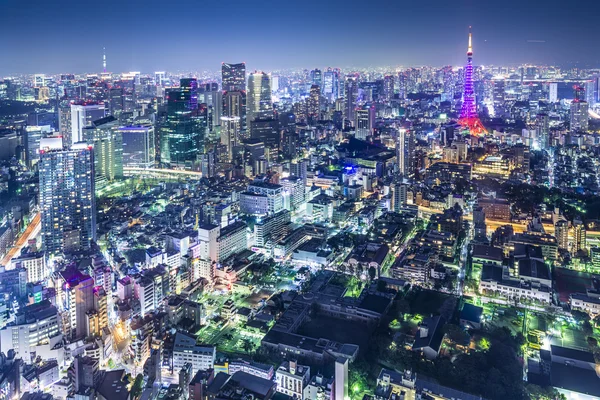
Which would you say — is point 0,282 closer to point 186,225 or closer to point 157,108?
point 186,225

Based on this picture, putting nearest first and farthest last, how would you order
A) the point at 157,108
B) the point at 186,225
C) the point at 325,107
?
the point at 186,225 < the point at 157,108 < the point at 325,107

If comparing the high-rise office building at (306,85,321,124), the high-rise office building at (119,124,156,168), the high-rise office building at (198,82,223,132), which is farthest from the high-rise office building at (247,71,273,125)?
the high-rise office building at (119,124,156,168)

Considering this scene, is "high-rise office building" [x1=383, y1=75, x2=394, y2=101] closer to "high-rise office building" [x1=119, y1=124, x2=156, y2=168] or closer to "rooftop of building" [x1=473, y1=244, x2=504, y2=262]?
"high-rise office building" [x1=119, y1=124, x2=156, y2=168]

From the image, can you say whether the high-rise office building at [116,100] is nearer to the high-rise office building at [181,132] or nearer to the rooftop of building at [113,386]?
the high-rise office building at [181,132]

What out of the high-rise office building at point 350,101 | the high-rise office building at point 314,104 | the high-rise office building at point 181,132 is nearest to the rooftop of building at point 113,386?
the high-rise office building at point 181,132

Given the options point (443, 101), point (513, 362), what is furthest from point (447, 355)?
point (443, 101)
